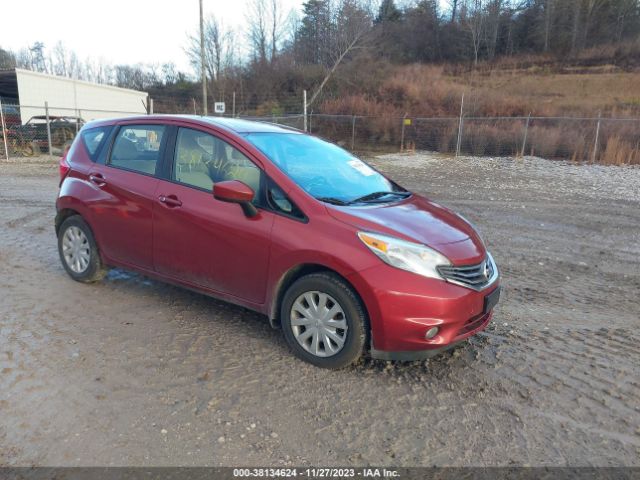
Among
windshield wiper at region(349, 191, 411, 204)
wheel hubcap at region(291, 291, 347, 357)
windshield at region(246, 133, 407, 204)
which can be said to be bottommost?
wheel hubcap at region(291, 291, 347, 357)

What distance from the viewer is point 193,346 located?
3.65 meters

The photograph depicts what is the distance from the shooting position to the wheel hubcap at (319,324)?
330cm

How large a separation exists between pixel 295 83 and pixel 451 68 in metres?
20.0

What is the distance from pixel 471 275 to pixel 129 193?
3.00 meters

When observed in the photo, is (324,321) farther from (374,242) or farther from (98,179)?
(98,179)

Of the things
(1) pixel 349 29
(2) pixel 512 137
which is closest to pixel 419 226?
(2) pixel 512 137

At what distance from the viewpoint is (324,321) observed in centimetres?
334

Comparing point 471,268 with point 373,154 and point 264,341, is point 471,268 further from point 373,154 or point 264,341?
point 373,154

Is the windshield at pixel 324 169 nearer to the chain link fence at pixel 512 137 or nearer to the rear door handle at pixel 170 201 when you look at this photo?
the rear door handle at pixel 170 201

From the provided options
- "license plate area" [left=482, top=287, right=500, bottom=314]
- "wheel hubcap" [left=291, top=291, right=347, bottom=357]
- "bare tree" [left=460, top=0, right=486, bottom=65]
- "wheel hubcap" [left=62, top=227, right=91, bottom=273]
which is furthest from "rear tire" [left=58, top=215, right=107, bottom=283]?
"bare tree" [left=460, top=0, right=486, bottom=65]

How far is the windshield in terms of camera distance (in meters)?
3.75

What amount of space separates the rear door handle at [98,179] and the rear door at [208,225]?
0.81 metres

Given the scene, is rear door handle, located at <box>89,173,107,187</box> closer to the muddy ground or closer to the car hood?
the muddy ground

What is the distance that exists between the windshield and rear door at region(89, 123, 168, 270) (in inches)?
40.2
